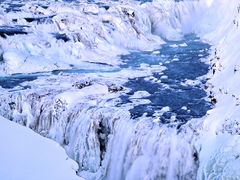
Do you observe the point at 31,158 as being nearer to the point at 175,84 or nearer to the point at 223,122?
the point at 223,122

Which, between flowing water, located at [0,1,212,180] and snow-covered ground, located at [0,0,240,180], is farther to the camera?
flowing water, located at [0,1,212,180]

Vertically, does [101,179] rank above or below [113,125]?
below

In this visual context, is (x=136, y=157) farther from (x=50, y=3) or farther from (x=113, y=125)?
(x=50, y=3)

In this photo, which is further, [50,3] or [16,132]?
[50,3]

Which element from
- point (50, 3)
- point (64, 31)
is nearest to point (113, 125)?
point (64, 31)

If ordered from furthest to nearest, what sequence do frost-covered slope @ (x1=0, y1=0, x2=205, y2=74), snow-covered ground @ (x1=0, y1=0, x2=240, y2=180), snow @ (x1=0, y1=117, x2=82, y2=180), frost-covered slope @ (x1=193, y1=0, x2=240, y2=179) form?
1. frost-covered slope @ (x1=0, y1=0, x2=205, y2=74)
2. snow @ (x1=0, y1=117, x2=82, y2=180)
3. snow-covered ground @ (x1=0, y1=0, x2=240, y2=180)
4. frost-covered slope @ (x1=193, y1=0, x2=240, y2=179)

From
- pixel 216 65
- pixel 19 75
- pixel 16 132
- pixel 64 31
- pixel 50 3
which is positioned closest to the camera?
pixel 16 132

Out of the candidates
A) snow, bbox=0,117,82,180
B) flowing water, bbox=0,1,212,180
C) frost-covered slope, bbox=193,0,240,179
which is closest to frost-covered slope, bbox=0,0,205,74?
flowing water, bbox=0,1,212,180

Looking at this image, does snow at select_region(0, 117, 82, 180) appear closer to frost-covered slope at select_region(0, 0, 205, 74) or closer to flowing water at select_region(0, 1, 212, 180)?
flowing water at select_region(0, 1, 212, 180)
